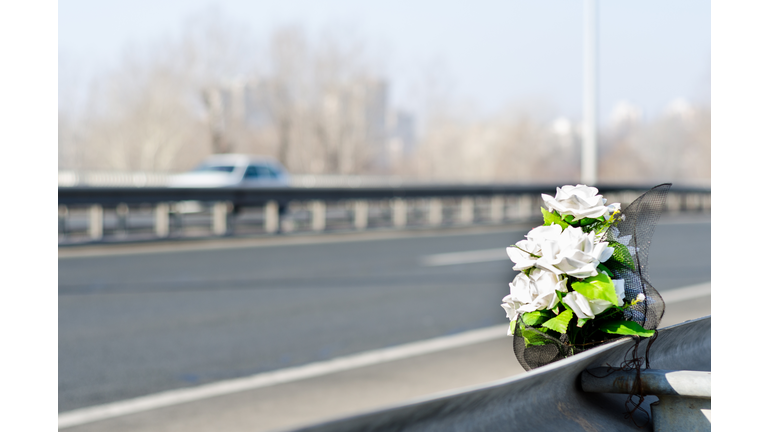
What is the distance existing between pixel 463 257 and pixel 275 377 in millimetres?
7092

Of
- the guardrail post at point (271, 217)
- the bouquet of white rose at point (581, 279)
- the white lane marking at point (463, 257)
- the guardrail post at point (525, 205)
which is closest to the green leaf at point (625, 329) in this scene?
the bouquet of white rose at point (581, 279)

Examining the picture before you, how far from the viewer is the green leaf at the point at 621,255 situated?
171 cm

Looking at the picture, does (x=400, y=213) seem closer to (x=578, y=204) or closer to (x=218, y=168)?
(x=218, y=168)

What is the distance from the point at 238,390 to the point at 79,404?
0.96 meters

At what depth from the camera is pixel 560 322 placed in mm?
1614

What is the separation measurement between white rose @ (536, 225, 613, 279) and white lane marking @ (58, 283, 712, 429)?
11.0 feet

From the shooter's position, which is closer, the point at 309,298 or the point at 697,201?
the point at 309,298

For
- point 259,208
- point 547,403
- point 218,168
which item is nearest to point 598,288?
point 547,403

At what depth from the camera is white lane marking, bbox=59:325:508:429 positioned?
4.19 metres

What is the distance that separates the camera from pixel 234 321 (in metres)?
6.77

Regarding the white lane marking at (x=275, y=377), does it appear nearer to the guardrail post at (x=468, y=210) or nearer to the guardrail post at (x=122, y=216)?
the guardrail post at (x=122, y=216)

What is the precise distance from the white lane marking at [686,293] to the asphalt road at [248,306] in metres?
0.25
